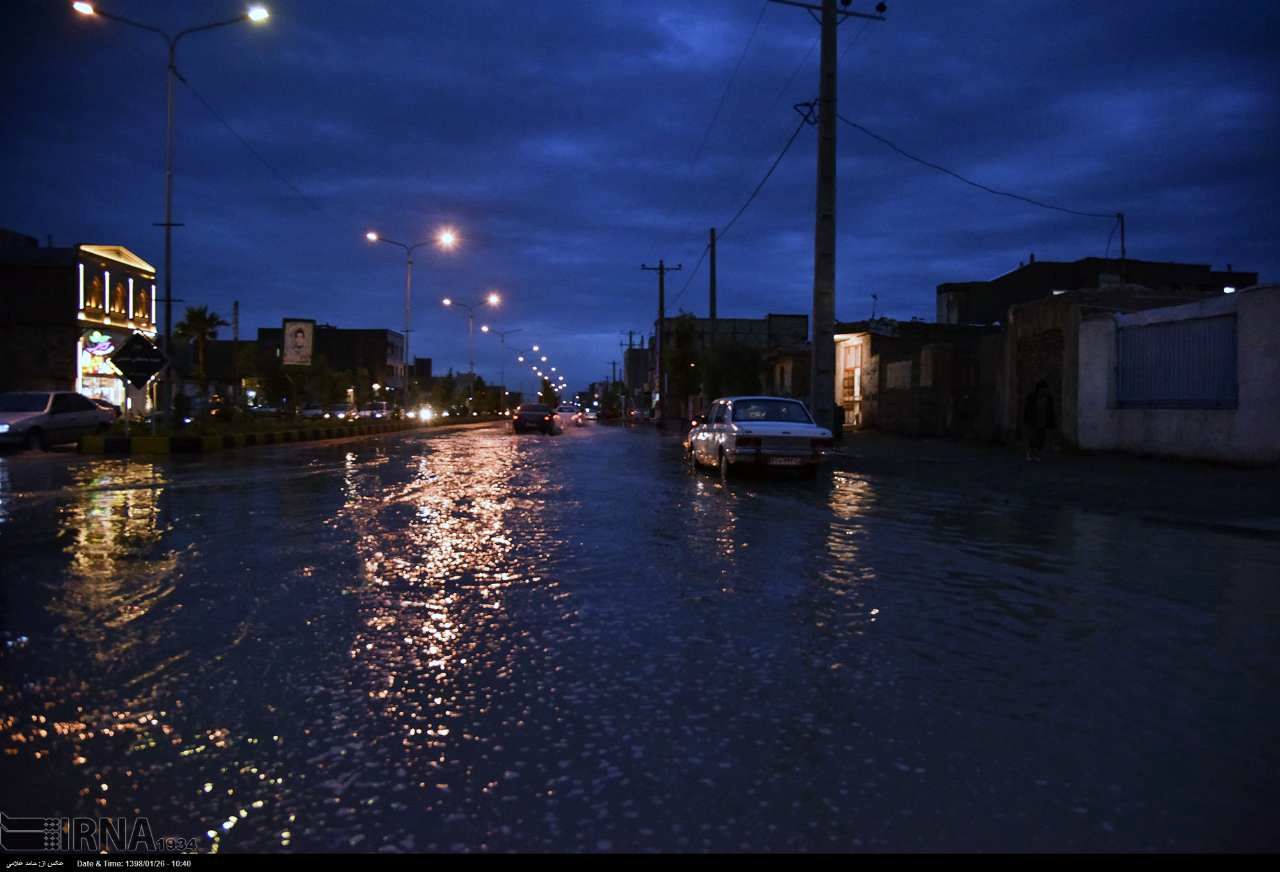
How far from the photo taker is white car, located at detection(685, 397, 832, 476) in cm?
1658

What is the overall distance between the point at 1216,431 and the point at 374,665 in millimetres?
17206

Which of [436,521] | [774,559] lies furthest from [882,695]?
[436,521]

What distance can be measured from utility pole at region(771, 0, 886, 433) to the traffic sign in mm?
16684

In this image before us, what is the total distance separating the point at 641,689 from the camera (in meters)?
4.60

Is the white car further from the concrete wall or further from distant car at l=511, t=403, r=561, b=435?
distant car at l=511, t=403, r=561, b=435

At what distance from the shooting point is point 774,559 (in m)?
8.41

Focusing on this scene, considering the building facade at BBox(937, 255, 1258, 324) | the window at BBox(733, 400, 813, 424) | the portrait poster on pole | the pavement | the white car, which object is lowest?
the pavement

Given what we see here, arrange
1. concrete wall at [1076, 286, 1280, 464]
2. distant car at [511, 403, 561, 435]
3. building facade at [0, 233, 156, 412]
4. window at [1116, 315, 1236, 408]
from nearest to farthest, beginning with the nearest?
concrete wall at [1076, 286, 1280, 464] → window at [1116, 315, 1236, 408] → distant car at [511, 403, 561, 435] → building facade at [0, 233, 156, 412]

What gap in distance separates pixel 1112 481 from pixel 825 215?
9.16m

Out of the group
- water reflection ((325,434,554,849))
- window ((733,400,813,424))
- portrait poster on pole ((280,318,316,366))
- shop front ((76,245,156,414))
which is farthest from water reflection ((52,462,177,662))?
shop front ((76,245,156,414))

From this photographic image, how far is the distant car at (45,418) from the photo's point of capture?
25.2 meters

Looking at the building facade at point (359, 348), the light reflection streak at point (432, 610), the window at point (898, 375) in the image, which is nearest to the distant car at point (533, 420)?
the window at point (898, 375)

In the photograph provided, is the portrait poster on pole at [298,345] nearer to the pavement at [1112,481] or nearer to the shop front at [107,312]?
the shop front at [107,312]
